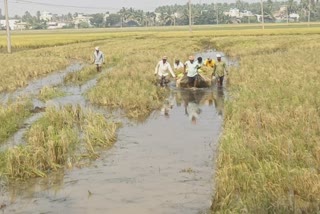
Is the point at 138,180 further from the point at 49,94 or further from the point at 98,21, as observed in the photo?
the point at 98,21

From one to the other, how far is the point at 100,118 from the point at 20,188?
4.17 metres

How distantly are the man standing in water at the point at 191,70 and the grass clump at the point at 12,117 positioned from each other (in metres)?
6.01

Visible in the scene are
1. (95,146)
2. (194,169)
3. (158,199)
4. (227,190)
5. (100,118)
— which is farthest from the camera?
(100,118)

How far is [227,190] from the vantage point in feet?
21.9

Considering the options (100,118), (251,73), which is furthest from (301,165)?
(251,73)

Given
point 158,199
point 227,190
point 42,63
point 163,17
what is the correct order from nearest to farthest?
point 227,190 < point 158,199 < point 42,63 < point 163,17

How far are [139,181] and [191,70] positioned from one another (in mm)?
10237

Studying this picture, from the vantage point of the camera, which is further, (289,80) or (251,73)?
(251,73)

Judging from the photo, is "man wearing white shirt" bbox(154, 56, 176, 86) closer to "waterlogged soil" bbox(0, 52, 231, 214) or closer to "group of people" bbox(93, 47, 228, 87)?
"group of people" bbox(93, 47, 228, 87)

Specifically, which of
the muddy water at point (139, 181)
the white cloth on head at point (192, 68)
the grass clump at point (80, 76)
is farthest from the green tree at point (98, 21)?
the muddy water at point (139, 181)

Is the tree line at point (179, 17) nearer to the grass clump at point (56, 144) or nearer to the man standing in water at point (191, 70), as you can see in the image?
the man standing in water at point (191, 70)

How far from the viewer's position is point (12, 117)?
12.5 m

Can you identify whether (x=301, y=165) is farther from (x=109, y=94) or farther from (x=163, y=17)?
(x=163, y=17)

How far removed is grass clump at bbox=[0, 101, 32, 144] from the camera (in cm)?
1108
